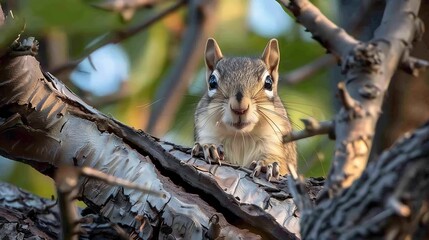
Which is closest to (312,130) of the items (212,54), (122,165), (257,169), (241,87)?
(122,165)

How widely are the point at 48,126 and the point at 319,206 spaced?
94 centimetres

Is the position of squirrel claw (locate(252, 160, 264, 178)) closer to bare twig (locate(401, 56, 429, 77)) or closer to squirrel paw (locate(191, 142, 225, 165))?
squirrel paw (locate(191, 142, 225, 165))

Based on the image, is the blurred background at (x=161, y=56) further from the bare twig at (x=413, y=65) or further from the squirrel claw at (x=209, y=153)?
the bare twig at (x=413, y=65)

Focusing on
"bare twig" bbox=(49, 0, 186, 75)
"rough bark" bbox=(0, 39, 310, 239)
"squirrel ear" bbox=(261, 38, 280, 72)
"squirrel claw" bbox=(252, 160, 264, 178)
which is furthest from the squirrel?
"rough bark" bbox=(0, 39, 310, 239)

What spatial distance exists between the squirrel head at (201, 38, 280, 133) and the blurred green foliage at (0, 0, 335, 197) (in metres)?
0.20

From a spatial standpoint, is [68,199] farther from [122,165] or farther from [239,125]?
[239,125]

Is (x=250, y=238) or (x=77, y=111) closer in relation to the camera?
(x=250, y=238)

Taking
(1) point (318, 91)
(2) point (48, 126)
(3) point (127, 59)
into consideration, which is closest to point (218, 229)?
(2) point (48, 126)

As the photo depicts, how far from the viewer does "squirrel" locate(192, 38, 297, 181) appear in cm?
340

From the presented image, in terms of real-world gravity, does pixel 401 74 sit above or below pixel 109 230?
above

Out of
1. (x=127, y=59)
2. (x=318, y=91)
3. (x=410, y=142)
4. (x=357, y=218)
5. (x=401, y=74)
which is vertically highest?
(x=318, y=91)

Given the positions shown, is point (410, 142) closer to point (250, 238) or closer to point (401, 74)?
point (250, 238)

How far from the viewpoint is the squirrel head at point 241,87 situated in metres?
3.37

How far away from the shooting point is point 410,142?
147 centimetres
